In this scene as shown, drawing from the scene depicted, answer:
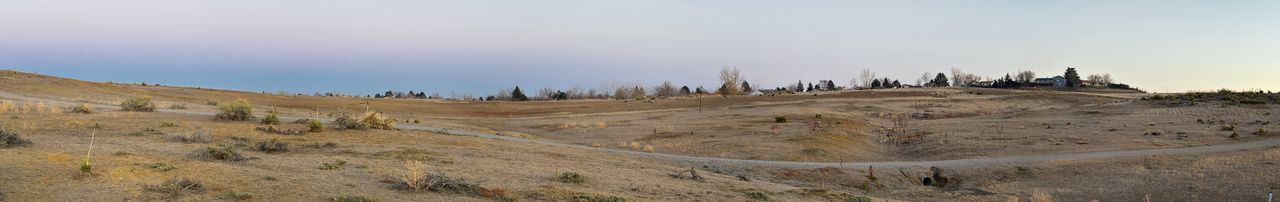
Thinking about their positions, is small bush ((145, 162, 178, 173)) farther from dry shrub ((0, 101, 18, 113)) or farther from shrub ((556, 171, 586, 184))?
dry shrub ((0, 101, 18, 113))

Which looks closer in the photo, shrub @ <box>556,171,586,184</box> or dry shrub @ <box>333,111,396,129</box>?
shrub @ <box>556,171,586,184</box>

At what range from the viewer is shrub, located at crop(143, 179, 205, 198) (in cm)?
970

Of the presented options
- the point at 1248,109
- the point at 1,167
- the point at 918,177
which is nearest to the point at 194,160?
the point at 1,167

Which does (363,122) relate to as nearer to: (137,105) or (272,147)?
(272,147)

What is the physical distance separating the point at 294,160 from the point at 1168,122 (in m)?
42.5

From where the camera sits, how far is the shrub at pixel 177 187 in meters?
9.70

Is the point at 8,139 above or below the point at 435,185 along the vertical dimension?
above

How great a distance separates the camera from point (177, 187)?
32.4 feet

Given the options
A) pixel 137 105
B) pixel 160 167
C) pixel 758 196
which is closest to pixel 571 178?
pixel 758 196

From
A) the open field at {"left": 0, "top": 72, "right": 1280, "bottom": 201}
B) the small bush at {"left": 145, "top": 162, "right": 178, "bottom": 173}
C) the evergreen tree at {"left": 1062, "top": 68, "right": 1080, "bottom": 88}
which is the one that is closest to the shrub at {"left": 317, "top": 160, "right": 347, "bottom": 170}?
the open field at {"left": 0, "top": 72, "right": 1280, "bottom": 201}

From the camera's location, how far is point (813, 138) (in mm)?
32094

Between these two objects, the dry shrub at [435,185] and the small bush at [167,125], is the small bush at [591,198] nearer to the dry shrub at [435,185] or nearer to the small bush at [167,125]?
the dry shrub at [435,185]

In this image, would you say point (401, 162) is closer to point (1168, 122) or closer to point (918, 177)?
point (918, 177)

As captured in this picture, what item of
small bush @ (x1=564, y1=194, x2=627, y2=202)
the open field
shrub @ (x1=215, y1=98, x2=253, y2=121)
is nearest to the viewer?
the open field
